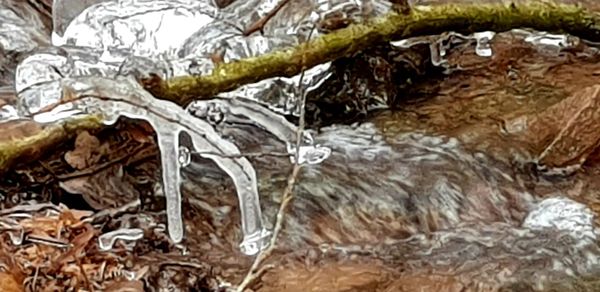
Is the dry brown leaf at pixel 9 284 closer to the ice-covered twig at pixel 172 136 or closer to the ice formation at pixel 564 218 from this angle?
the ice-covered twig at pixel 172 136

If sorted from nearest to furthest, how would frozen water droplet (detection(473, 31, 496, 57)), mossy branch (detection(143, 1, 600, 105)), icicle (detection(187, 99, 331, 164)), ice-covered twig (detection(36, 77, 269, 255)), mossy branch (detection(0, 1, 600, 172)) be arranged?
ice-covered twig (detection(36, 77, 269, 255)) → mossy branch (detection(0, 1, 600, 172)) → mossy branch (detection(143, 1, 600, 105)) → icicle (detection(187, 99, 331, 164)) → frozen water droplet (detection(473, 31, 496, 57))

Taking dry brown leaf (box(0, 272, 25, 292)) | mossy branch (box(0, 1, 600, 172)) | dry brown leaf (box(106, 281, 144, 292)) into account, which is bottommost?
dry brown leaf (box(106, 281, 144, 292))

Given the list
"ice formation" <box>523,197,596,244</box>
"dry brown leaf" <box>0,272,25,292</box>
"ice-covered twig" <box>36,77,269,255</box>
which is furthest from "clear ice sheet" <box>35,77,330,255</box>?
"ice formation" <box>523,197,596,244</box>

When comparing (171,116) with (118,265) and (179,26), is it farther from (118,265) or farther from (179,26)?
(179,26)

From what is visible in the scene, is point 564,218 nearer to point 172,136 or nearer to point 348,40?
point 348,40

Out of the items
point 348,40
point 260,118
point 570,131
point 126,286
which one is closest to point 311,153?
point 260,118

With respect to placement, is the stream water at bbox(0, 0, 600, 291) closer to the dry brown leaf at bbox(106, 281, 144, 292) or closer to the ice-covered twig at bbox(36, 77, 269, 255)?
the ice-covered twig at bbox(36, 77, 269, 255)
